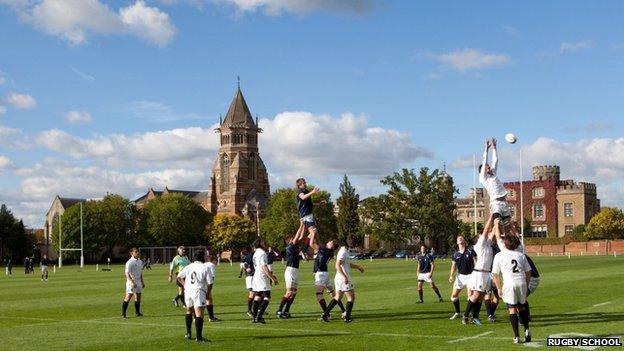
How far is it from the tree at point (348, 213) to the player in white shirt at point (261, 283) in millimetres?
104554

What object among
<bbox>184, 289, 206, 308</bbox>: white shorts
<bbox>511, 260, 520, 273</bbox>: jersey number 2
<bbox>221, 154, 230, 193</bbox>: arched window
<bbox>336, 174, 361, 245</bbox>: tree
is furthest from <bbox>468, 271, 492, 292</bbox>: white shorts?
<bbox>221, 154, 230, 193</bbox>: arched window

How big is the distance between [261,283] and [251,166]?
174 metres

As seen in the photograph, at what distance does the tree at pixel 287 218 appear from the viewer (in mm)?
132000

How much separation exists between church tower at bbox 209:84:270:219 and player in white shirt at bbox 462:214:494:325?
168 metres

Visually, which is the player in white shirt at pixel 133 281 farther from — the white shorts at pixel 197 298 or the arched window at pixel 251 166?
the arched window at pixel 251 166

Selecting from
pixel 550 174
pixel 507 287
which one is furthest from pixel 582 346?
pixel 550 174

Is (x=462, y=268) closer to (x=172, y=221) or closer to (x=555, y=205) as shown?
(x=555, y=205)

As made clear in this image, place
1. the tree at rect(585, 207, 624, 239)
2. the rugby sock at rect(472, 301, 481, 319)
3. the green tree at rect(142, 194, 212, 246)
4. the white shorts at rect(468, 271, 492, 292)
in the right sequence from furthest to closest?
the green tree at rect(142, 194, 212, 246) < the tree at rect(585, 207, 624, 239) < the rugby sock at rect(472, 301, 481, 319) < the white shorts at rect(468, 271, 492, 292)

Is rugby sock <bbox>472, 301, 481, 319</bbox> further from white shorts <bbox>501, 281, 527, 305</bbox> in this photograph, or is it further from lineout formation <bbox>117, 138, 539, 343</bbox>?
white shorts <bbox>501, 281, 527, 305</bbox>

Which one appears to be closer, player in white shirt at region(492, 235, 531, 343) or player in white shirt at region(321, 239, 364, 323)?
player in white shirt at region(492, 235, 531, 343)

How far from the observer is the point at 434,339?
1582cm

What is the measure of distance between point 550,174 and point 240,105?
88.8 m

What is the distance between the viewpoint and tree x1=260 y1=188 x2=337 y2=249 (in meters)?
132

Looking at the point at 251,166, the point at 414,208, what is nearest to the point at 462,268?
the point at 414,208
